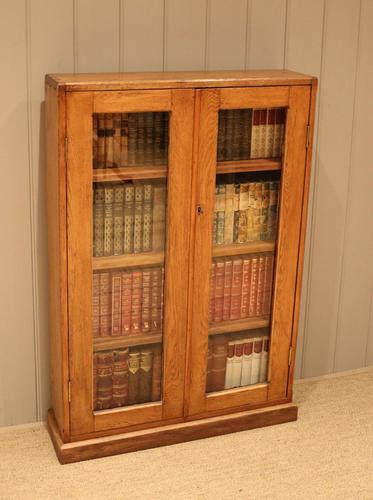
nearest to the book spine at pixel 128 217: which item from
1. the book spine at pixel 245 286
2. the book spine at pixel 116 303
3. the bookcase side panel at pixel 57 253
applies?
the book spine at pixel 116 303

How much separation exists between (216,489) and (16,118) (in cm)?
143

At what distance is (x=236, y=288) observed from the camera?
9.75 feet

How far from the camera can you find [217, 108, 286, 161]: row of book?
2.73 meters

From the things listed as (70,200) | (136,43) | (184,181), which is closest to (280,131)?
(184,181)

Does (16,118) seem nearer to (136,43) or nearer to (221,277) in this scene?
(136,43)

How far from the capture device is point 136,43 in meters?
2.80

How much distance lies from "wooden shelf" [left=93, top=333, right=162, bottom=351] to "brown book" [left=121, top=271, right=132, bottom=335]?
0.10ft

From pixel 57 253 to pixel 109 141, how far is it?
1.36ft

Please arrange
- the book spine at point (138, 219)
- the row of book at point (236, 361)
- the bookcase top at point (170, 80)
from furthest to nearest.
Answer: the row of book at point (236, 361) < the book spine at point (138, 219) < the bookcase top at point (170, 80)

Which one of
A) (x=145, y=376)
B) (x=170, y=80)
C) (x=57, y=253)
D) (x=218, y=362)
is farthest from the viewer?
(x=218, y=362)

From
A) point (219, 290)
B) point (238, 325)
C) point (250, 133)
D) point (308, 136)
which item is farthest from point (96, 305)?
point (308, 136)

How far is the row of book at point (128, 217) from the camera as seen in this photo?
2.68 meters

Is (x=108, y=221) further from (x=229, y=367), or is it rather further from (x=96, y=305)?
(x=229, y=367)

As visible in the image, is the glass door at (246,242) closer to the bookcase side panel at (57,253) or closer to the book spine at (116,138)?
the book spine at (116,138)
